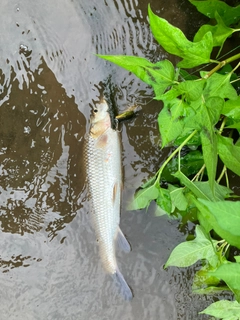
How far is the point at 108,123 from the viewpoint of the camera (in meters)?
1.58

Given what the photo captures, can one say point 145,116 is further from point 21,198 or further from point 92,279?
point 92,279

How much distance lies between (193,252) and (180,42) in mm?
801

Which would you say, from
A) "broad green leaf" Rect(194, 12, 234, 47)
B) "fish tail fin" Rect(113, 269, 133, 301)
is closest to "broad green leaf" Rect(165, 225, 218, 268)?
"fish tail fin" Rect(113, 269, 133, 301)

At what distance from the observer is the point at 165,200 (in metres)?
1.50

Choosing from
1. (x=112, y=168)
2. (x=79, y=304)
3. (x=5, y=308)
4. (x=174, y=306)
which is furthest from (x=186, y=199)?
(x=5, y=308)

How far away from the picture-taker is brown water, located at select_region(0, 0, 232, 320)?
1629 millimetres

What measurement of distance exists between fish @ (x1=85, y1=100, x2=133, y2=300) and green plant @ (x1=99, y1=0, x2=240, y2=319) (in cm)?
16

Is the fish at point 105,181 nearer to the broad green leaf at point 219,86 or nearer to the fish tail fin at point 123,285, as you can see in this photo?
the fish tail fin at point 123,285

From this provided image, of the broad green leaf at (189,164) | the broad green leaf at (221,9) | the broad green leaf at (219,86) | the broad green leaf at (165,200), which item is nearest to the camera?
the broad green leaf at (219,86)

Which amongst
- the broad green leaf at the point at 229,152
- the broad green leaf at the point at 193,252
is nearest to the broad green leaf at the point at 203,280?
the broad green leaf at the point at 193,252

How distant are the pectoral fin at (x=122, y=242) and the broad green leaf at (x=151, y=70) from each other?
843mm

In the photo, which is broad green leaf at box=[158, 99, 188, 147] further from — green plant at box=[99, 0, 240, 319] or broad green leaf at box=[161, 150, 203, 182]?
broad green leaf at box=[161, 150, 203, 182]

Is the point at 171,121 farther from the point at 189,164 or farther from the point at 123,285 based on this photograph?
the point at 123,285

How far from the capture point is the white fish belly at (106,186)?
1597 mm
